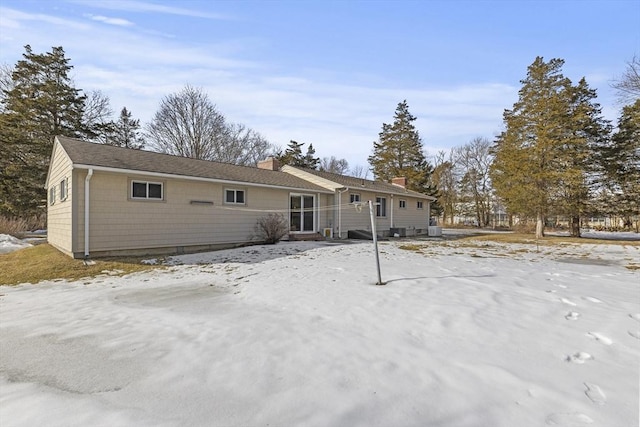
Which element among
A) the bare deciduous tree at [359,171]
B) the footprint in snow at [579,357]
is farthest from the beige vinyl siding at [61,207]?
the bare deciduous tree at [359,171]

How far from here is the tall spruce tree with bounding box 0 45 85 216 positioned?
23406 mm

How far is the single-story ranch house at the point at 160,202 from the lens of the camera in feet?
31.8

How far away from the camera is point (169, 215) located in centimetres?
1127

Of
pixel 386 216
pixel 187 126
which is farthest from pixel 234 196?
pixel 187 126

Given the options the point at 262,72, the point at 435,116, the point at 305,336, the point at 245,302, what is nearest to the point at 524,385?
the point at 305,336

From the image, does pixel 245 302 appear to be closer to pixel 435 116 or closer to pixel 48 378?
pixel 48 378

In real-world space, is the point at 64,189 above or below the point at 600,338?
above

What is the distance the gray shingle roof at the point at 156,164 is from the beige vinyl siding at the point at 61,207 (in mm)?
436

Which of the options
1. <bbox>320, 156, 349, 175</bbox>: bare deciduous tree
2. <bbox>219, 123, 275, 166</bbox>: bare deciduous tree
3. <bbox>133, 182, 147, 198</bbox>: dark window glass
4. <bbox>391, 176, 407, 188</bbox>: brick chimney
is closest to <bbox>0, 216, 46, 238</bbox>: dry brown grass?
<bbox>133, 182, 147, 198</bbox>: dark window glass

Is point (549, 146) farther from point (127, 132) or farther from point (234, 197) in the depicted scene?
point (127, 132)

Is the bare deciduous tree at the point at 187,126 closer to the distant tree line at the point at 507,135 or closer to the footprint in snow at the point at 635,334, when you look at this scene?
the distant tree line at the point at 507,135

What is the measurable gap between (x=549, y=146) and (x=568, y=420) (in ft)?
74.2

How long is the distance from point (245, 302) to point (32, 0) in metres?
8.47

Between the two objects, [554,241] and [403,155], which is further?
[403,155]
